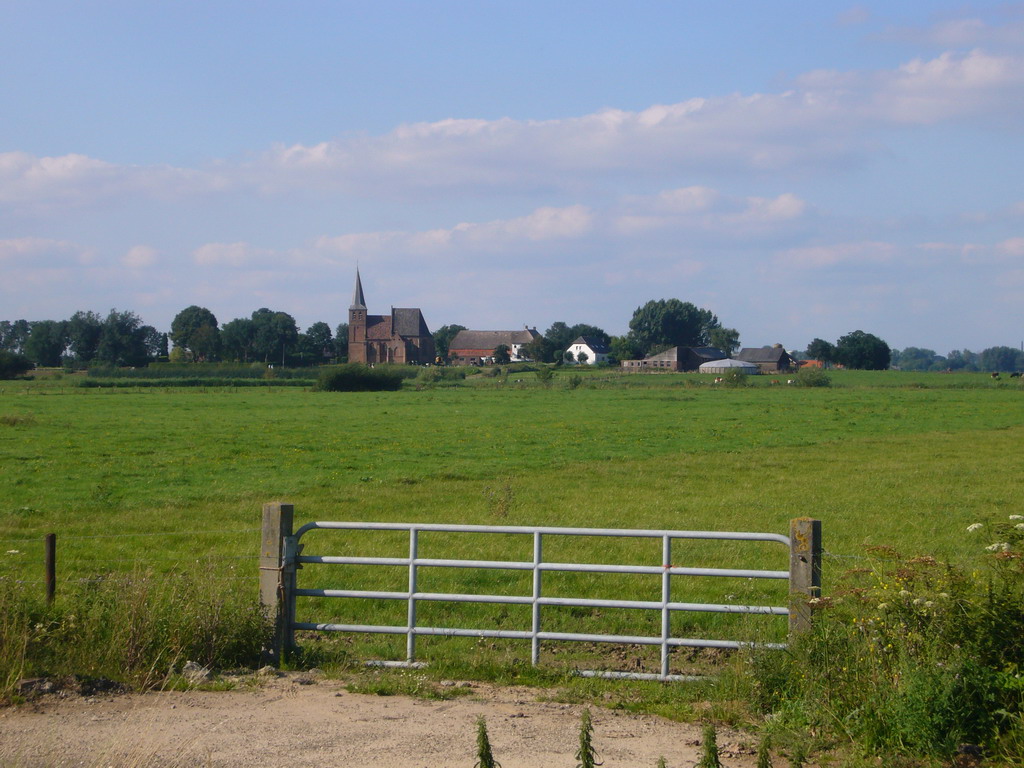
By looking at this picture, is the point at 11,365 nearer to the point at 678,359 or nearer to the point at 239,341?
the point at 239,341

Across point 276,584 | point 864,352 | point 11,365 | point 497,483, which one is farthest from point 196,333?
point 276,584

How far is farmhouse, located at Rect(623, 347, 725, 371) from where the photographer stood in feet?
552

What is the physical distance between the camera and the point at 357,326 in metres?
183

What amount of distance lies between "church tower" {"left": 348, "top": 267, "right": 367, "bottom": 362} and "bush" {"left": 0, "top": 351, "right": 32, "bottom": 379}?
83.9 meters

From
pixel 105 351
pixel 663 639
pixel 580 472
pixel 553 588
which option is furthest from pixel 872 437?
pixel 105 351

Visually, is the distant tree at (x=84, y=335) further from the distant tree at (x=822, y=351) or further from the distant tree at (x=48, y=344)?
the distant tree at (x=822, y=351)

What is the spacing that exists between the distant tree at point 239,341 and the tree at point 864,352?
107 meters

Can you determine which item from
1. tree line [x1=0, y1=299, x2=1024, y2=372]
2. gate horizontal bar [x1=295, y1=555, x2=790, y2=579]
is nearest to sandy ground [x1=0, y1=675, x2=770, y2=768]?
gate horizontal bar [x1=295, y1=555, x2=790, y2=579]

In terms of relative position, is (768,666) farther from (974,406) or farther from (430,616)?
(974,406)

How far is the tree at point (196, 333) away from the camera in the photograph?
6516 inches

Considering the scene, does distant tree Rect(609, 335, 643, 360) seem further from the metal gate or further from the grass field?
the metal gate

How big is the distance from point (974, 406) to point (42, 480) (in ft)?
178

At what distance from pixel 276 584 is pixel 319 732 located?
1912mm

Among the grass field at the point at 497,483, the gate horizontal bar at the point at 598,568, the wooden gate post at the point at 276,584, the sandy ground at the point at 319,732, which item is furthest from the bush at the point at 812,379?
the sandy ground at the point at 319,732
